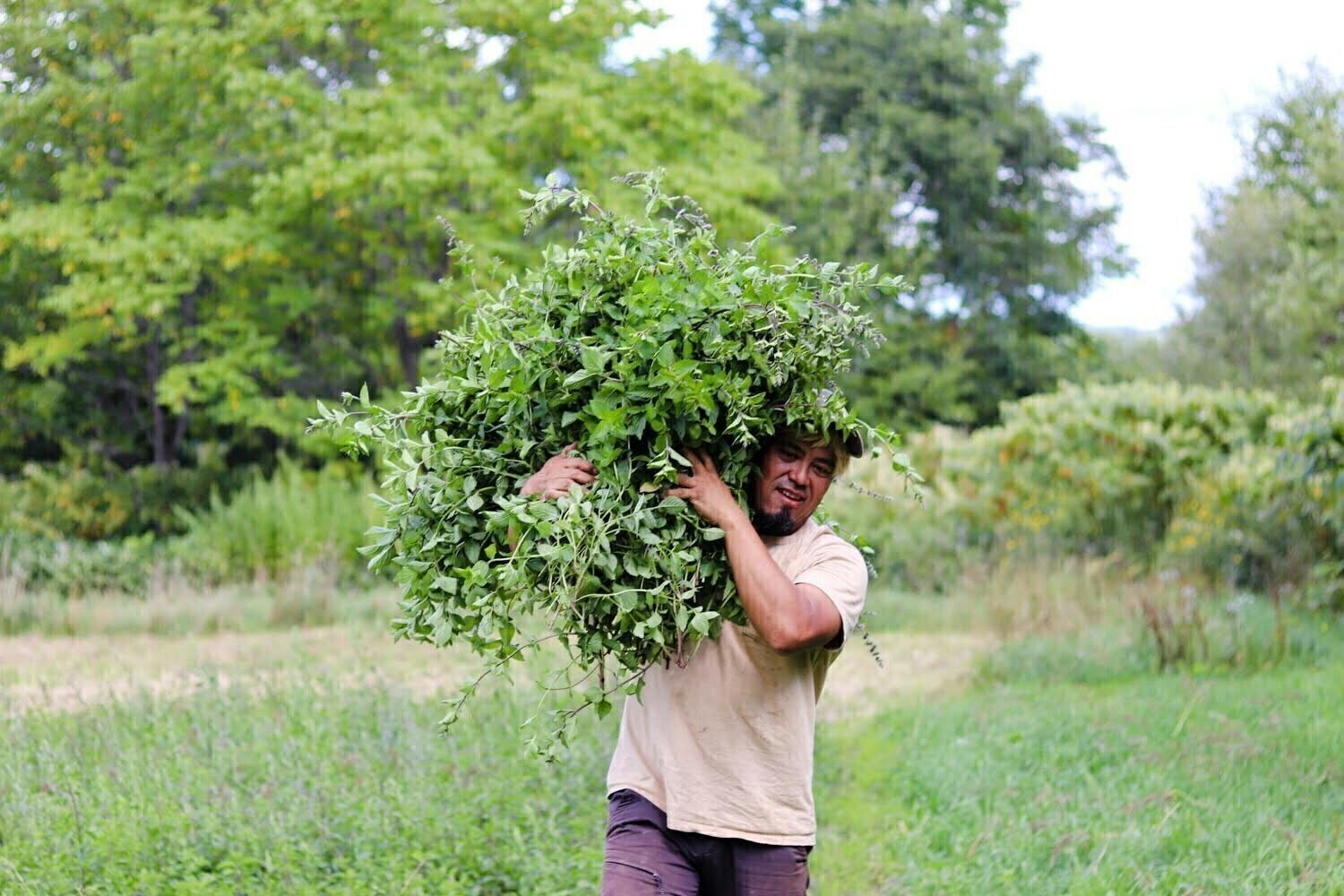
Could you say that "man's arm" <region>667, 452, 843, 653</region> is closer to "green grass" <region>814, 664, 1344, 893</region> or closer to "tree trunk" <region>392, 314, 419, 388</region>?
"green grass" <region>814, 664, 1344, 893</region>

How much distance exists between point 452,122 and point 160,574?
708 cm

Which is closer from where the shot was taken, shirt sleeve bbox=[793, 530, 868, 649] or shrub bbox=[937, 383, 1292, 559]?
shirt sleeve bbox=[793, 530, 868, 649]

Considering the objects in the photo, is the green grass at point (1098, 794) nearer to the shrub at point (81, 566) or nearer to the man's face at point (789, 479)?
the man's face at point (789, 479)

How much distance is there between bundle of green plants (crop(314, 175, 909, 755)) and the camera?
11.3ft

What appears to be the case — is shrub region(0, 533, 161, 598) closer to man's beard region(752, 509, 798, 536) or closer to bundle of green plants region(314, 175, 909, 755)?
bundle of green plants region(314, 175, 909, 755)

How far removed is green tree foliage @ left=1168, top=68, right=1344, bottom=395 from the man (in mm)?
22506

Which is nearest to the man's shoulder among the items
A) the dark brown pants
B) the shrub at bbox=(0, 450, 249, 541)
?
the dark brown pants

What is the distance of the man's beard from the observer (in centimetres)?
372

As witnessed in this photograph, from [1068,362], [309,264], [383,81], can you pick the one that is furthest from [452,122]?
[1068,362]

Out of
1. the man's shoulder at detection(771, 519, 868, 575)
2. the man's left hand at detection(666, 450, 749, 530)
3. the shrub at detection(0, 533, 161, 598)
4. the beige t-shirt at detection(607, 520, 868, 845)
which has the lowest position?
the shrub at detection(0, 533, 161, 598)

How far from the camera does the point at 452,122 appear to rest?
62.3 feet

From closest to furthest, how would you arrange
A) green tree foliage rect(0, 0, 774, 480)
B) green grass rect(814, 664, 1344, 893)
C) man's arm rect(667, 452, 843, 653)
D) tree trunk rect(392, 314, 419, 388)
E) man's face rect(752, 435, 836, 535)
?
man's arm rect(667, 452, 843, 653), man's face rect(752, 435, 836, 535), green grass rect(814, 664, 1344, 893), green tree foliage rect(0, 0, 774, 480), tree trunk rect(392, 314, 419, 388)

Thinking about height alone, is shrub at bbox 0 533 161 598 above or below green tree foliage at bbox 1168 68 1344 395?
below

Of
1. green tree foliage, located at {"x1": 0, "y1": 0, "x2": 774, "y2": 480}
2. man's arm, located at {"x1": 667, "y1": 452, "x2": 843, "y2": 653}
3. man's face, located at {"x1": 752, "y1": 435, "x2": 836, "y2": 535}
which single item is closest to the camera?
man's arm, located at {"x1": 667, "y1": 452, "x2": 843, "y2": 653}
